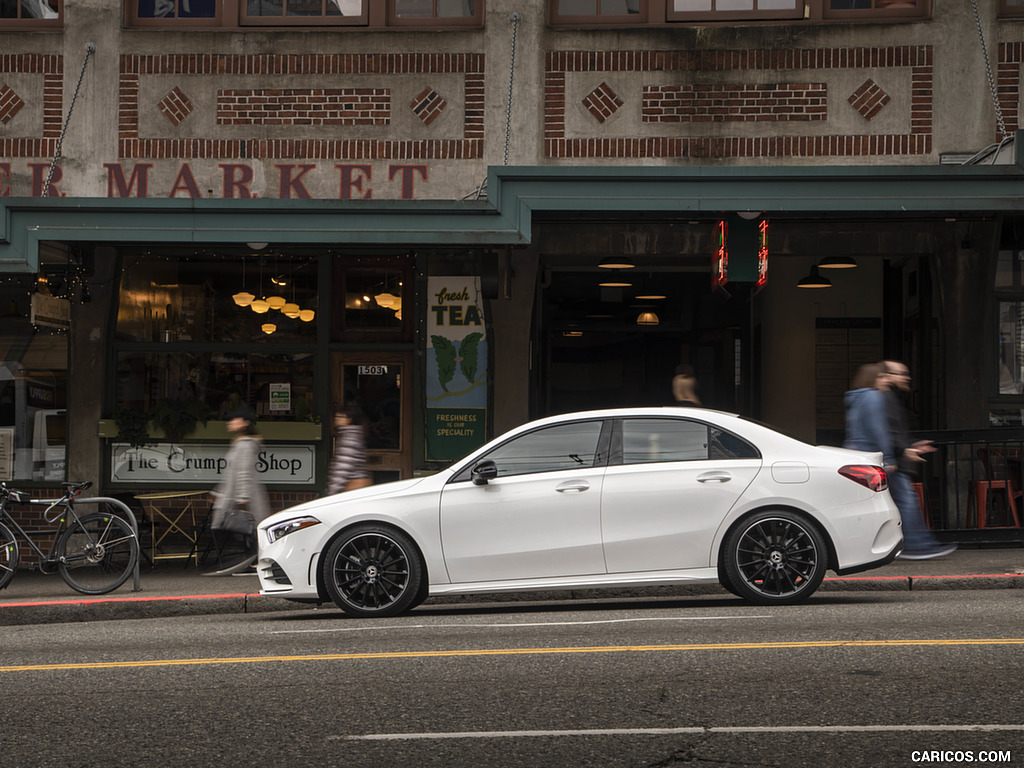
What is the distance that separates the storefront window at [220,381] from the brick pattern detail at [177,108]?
2.79 metres

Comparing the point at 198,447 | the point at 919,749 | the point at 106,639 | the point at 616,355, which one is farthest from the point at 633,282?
the point at 919,749

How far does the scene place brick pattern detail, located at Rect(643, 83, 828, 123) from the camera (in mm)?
13320

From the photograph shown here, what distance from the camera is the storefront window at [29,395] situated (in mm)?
14156

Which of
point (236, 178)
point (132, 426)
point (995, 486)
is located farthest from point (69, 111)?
point (995, 486)

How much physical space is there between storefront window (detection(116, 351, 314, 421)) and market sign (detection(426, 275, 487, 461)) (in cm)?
155

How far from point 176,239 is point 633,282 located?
6931 millimetres

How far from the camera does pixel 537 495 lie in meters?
8.72

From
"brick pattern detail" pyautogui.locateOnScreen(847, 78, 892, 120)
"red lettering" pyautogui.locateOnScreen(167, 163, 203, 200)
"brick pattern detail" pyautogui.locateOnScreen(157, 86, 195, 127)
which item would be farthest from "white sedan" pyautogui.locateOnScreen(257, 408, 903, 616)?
"brick pattern detail" pyautogui.locateOnScreen(157, 86, 195, 127)

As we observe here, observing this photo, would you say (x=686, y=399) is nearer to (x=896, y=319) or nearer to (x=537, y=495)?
(x=537, y=495)

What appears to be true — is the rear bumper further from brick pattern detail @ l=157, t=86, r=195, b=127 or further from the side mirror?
brick pattern detail @ l=157, t=86, r=195, b=127

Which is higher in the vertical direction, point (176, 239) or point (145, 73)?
point (145, 73)

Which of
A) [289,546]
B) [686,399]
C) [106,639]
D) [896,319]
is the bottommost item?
[106,639]

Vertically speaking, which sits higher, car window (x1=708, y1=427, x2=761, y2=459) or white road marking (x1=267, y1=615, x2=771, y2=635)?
car window (x1=708, y1=427, x2=761, y2=459)

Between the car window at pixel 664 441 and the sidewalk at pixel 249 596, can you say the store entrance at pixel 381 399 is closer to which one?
the sidewalk at pixel 249 596
